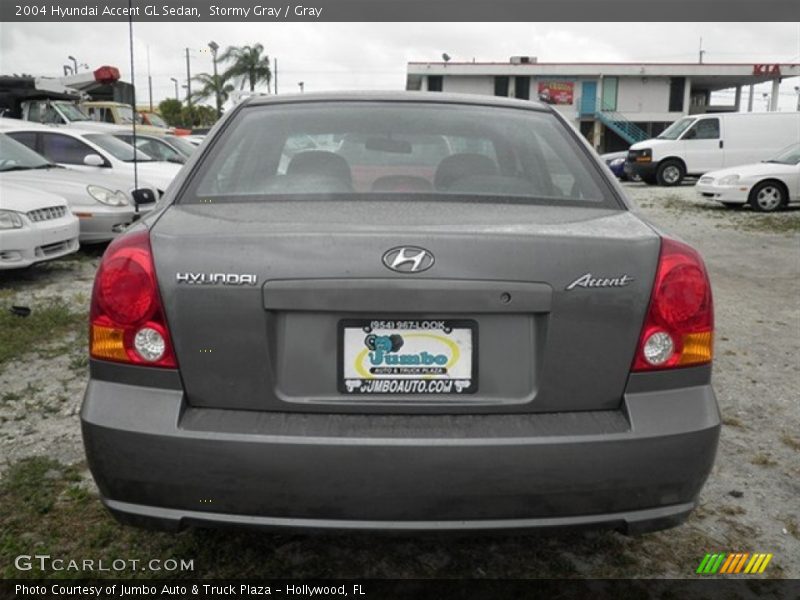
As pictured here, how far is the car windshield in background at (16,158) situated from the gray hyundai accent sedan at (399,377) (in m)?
7.49

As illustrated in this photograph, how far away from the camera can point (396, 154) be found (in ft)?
9.30

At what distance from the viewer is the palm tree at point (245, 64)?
46.3 meters

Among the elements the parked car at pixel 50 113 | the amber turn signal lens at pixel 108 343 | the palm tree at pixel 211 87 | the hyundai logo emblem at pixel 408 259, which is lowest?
the amber turn signal lens at pixel 108 343

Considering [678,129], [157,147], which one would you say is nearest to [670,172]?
[678,129]

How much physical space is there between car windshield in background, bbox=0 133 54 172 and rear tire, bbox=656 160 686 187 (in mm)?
16875

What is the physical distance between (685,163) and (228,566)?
69.0 feet

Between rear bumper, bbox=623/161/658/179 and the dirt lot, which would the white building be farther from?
the dirt lot

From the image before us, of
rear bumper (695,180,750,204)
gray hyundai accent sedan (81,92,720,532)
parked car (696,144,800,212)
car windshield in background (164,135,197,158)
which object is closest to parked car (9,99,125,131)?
car windshield in background (164,135,197,158)

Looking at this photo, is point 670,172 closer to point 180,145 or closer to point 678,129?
point 678,129

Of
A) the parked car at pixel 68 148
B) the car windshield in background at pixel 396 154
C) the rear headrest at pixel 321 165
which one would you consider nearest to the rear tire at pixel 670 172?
the parked car at pixel 68 148

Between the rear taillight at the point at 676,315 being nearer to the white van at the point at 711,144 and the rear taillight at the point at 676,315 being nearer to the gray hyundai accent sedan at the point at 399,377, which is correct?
the gray hyundai accent sedan at the point at 399,377

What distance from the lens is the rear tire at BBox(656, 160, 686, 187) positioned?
835 inches

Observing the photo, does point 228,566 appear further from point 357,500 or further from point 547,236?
point 547,236

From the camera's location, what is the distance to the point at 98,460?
204 cm
